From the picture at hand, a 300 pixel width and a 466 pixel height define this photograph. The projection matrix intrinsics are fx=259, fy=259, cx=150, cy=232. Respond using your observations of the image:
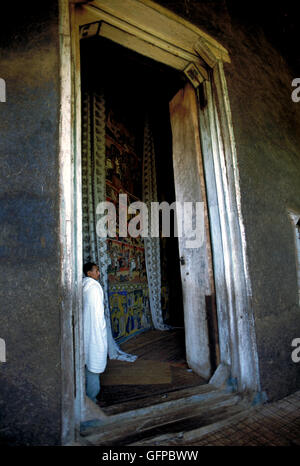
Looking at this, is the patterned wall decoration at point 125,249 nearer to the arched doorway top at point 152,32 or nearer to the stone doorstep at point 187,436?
the arched doorway top at point 152,32

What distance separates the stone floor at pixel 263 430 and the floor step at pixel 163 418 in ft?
0.47

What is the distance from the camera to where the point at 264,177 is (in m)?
2.88

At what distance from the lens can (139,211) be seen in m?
5.62

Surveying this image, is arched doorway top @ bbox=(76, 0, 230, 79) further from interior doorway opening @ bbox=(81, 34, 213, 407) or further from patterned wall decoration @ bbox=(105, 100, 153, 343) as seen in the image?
patterned wall decoration @ bbox=(105, 100, 153, 343)

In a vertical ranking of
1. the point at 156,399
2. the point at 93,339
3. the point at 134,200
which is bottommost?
the point at 156,399

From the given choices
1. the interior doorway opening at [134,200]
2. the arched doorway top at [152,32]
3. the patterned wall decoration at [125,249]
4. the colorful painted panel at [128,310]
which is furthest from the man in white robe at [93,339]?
the arched doorway top at [152,32]

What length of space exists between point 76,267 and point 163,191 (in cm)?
474

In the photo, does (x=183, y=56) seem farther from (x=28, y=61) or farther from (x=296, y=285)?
(x=296, y=285)

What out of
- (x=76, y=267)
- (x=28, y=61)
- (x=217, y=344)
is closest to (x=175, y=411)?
(x=217, y=344)

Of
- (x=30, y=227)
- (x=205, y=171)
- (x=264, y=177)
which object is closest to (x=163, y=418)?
(x=30, y=227)

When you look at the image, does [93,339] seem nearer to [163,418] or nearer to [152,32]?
[163,418]

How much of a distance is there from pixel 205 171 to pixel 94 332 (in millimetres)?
2085

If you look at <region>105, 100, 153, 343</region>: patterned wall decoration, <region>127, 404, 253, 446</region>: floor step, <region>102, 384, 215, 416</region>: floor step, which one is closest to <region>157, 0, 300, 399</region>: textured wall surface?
<region>127, 404, 253, 446</region>: floor step

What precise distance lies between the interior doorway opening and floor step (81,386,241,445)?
314 millimetres
